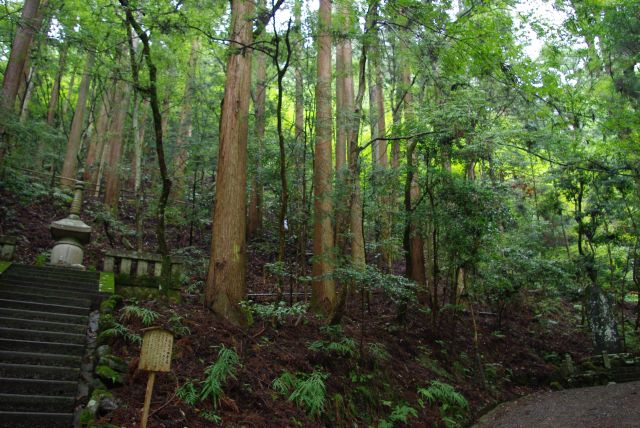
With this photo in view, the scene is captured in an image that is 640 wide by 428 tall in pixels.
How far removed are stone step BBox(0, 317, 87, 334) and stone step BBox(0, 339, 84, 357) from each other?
38 centimetres

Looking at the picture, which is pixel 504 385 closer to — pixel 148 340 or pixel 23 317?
pixel 148 340

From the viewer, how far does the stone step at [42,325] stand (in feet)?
19.0

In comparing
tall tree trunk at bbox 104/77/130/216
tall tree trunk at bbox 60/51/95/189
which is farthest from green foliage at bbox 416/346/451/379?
tall tree trunk at bbox 60/51/95/189

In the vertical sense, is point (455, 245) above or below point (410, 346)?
above

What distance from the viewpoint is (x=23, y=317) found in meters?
6.05

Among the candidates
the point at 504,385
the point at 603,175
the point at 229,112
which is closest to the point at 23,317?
the point at 229,112

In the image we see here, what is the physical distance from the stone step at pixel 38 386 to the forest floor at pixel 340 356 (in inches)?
22.1

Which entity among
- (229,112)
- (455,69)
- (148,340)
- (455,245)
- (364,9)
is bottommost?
(148,340)

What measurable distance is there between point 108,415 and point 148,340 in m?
1.18

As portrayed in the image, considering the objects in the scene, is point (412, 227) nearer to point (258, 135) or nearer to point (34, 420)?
point (258, 135)

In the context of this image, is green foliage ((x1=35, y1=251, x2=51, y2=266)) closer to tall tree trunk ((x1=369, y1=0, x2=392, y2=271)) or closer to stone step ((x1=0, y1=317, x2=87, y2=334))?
stone step ((x1=0, y1=317, x2=87, y2=334))

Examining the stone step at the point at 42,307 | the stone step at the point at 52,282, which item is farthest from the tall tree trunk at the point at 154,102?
the stone step at the point at 42,307

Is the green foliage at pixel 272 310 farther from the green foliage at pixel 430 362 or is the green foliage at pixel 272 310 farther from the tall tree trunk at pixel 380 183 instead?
the green foliage at pixel 430 362

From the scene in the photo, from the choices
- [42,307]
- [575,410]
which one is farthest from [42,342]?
[575,410]
